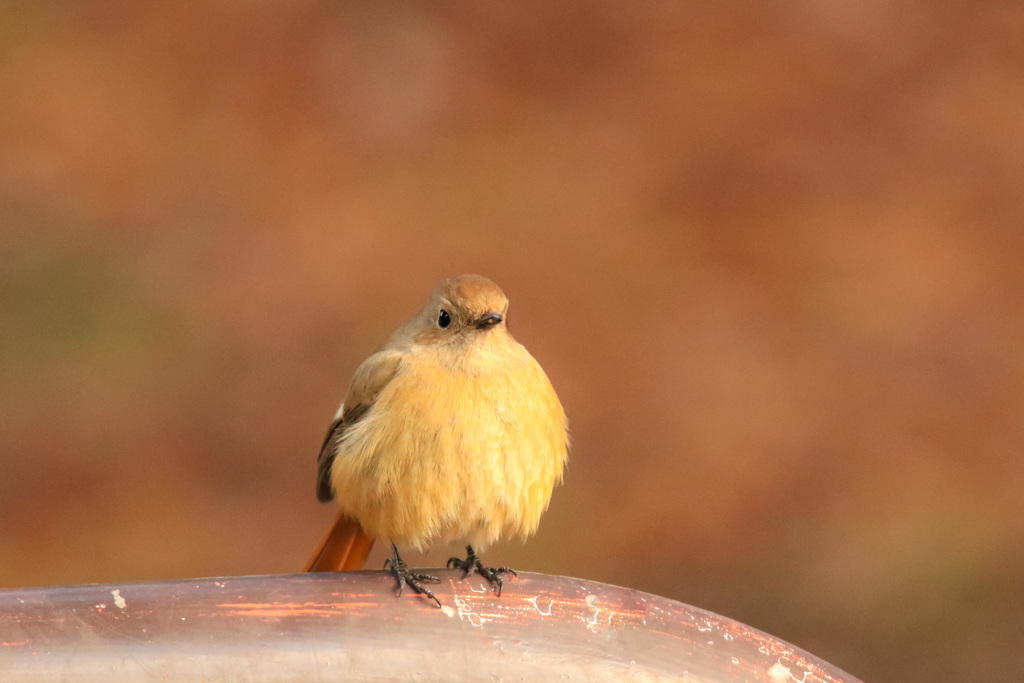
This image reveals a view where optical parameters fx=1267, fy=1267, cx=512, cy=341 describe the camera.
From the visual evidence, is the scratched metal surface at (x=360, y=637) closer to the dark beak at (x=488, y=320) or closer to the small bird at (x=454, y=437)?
the small bird at (x=454, y=437)

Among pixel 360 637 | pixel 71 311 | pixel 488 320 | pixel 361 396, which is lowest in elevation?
pixel 71 311

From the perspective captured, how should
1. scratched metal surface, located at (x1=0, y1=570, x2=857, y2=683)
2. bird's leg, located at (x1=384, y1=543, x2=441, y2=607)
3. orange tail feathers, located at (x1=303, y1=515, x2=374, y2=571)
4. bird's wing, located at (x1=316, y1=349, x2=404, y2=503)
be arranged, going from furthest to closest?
orange tail feathers, located at (x1=303, y1=515, x2=374, y2=571), bird's wing, located at (x1=316, y1=349, x2=404, y2=503), bird's leg, located at (x1=384, y1=543, x2=441, y2=607), scratched metal surface, located at (x1=0, y1=570, x2=857, y2=683)

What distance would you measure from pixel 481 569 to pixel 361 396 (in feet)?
2.29

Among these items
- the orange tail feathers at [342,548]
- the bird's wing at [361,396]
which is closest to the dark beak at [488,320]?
the bird's wing at [361,396]

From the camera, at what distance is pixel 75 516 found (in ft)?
23.6

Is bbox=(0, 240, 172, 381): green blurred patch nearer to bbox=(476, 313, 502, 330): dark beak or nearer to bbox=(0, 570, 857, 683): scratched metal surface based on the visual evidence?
bbox=(476, 313, 502, 330): dark beak

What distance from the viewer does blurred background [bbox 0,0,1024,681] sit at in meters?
7.16

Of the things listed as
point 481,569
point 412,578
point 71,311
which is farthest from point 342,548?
point 71,311

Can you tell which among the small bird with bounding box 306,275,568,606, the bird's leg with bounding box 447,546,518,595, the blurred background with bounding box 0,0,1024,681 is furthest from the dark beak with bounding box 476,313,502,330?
the blurred background with bounding box 0,0,1024,681

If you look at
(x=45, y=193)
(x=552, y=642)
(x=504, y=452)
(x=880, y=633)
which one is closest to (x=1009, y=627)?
(x=880, y=633)

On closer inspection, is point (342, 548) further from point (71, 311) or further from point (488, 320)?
point (71, 311)

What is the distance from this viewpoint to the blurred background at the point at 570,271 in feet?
23.5

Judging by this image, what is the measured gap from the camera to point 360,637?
270 cm

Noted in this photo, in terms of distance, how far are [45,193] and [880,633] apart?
5646mm
